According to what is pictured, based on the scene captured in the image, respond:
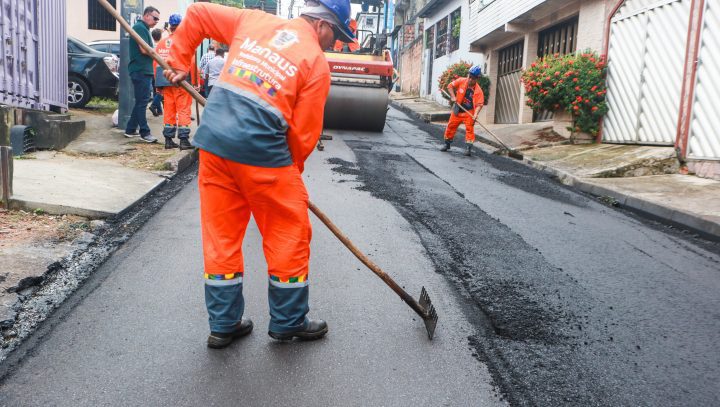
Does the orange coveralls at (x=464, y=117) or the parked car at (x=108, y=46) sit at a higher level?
the parked car at (x=108, y=46)

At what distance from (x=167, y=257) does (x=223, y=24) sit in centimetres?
175

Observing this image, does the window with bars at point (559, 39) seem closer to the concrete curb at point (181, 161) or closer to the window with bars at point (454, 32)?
the window with bars at point (454, 32)

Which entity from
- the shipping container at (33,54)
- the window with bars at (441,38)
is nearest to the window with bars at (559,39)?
the window with bars at (441,38)

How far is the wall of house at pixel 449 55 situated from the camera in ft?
71.2

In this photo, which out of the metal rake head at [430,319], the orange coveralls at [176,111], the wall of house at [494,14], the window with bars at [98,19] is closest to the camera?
the metal rake head at [430,319]

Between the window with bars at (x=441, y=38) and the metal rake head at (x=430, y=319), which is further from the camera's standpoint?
the window with bars at (x=441, y=38)

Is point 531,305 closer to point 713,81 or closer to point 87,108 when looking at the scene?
point 713,81

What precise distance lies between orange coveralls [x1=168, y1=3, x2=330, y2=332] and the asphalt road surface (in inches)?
12.7

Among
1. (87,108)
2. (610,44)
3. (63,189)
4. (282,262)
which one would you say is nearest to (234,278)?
(282,262)

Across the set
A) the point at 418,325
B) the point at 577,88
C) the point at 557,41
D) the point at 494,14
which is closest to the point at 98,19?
the point at 494,14

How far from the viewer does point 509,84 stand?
62.1 feet

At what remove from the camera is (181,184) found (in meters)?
6.51

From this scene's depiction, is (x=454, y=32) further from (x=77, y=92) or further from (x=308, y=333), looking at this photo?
(x=308, y=333)

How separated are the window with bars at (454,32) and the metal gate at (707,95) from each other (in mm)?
15320
